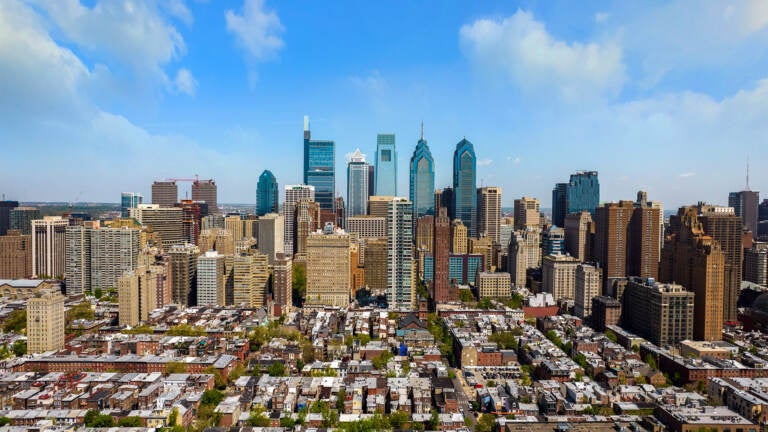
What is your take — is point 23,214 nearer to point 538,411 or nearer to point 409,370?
point 409,370

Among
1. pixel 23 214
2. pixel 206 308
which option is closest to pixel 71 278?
pixel 206 308

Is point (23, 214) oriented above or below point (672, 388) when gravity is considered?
above

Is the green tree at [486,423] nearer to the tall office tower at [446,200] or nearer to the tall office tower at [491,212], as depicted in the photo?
the tall office tower at [491,212]

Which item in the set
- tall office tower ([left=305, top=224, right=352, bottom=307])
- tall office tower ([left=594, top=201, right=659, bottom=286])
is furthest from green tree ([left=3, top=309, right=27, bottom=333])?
tall office tower ([left=594, top=201, right=659, bottom=286])

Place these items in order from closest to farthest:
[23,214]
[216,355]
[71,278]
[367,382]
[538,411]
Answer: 1. [538,411]
2. [367,382]
3. [216,355]
4. [71,278]
5. [23,214]

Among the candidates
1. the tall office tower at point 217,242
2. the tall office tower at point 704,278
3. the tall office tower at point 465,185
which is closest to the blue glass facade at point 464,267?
the tall office tower at point 217,242

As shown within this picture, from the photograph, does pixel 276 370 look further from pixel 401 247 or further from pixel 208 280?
pixel 208 280

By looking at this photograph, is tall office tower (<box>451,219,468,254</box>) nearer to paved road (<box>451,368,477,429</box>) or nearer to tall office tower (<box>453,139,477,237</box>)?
tall office tower (<box>453,139,477,237</box>)

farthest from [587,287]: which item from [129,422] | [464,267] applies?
[129,422]
